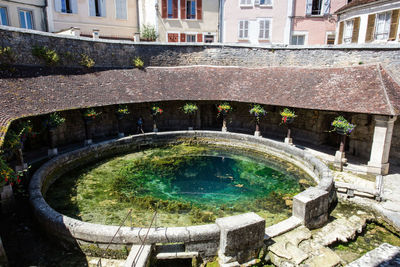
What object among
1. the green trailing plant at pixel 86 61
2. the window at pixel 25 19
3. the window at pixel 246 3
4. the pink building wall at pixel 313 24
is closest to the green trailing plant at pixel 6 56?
the green trailing plant at pixel 86 61

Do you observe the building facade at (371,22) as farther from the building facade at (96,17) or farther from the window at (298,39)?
the building facade at (96,17)

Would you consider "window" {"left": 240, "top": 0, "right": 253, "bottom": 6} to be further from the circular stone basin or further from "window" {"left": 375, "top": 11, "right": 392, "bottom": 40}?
the circular stone basin

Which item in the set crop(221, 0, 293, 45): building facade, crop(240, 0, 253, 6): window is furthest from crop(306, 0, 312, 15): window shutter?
crop(240, 0, 253, 6): window

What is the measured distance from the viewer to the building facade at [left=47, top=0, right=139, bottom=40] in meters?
17.4

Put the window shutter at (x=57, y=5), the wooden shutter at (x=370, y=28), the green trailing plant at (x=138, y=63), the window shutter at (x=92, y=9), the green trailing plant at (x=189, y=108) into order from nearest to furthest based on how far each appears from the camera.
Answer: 1. the wooden shutter at (x=370, y=28)
2. the green trailing plant at (x=189, y=108)
3. the green trailing plant at (x=138, y=63)
4. the window shutter at (x=57, y=5)
5. the window shutter at (x=92, y=9)

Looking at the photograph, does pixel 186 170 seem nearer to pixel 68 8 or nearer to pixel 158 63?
pixel 158 63

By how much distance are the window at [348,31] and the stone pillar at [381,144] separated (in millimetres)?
8161

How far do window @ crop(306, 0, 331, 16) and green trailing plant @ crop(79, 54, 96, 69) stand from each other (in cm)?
1532

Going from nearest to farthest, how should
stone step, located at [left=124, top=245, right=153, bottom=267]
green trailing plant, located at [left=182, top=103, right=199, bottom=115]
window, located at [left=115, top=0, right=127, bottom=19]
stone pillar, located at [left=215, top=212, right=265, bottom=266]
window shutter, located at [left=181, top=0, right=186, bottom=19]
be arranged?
stone step, located at [left=124, top=245, right=153, bottom=267] → stone pillar, located at [left=215, top=212, right=265, bottom=266] → green trailing plant, located at [left=182, top=103, right=199, bottom=115] → window, located at [left=115, top=0, right=127, bottom=19] → window shutter, located at [left=181, top=0, right=186, bottom=19]

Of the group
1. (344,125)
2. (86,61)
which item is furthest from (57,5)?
(344,125)

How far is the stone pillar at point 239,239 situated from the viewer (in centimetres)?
604

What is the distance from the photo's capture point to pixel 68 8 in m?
18.0

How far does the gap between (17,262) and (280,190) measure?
821cm

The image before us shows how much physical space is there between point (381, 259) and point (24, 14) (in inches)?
782
